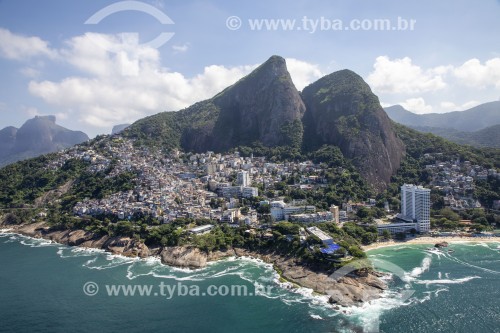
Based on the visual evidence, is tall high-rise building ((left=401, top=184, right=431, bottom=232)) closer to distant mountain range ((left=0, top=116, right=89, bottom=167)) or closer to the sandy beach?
the sandy beach

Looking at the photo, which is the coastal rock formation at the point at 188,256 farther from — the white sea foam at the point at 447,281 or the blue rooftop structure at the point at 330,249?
the white sea foam at the point at 447,281

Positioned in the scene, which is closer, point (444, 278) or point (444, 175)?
point (444, 278)

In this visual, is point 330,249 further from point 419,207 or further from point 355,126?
point 355,126

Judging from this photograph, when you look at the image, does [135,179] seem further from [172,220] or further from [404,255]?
[404,255]

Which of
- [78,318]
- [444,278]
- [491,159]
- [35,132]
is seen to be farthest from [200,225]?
[35,132]

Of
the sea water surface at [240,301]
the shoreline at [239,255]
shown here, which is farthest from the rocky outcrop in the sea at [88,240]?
the sea water surface at [240,301]

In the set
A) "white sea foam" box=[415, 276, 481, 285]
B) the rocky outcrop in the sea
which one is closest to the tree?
"white sea foam" box=[415, 276, 481, 285]

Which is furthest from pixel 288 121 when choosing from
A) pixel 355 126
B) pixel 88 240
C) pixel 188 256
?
pixel 188 256

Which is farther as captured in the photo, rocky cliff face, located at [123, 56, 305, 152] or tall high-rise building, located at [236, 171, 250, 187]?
rocky cliff face, located at [123, 56, 305, 152]
